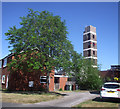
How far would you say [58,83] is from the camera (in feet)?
89.7

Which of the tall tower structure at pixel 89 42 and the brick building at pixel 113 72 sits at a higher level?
the tall tower structure at pixel 89 42

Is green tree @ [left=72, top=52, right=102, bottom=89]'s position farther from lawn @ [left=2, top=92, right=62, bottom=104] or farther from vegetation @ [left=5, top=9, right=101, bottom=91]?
lawn @ [left=2, top=92, right=62, bottom=104]

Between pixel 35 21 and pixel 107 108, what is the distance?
482 inches

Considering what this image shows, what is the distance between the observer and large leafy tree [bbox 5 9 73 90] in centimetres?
1596

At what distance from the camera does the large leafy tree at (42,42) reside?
16.0m

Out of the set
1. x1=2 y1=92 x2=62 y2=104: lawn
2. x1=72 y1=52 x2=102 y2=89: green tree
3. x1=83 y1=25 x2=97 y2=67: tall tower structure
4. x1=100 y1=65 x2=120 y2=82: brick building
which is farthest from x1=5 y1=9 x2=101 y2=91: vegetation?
x1=83 y1=25 x2=97 y2=67: tall tower structure

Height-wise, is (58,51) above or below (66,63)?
above

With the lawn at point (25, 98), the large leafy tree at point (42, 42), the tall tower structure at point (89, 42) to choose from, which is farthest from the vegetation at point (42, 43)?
the tall tower structure at point (89, 42)

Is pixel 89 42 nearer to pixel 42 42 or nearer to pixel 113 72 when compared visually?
pixel 113 72

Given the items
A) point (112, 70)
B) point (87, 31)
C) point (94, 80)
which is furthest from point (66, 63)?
point (87, 31)

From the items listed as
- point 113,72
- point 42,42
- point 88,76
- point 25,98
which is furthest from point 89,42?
point 25,98

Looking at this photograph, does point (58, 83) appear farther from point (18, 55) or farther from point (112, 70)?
point (112, 70)

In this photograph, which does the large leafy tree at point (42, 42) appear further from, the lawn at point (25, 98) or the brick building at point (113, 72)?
the brick building at point (113, 72)

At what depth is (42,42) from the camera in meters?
16.4
